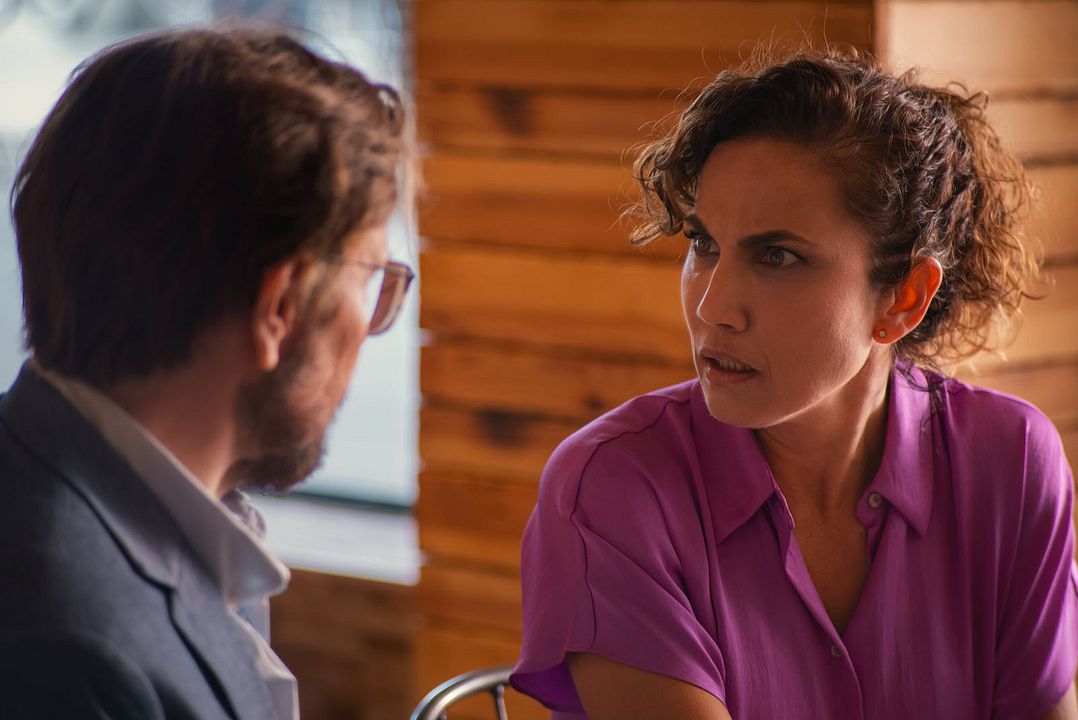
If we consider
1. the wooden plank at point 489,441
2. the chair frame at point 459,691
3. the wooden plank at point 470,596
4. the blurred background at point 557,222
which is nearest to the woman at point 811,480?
the chair frame at point 459,691

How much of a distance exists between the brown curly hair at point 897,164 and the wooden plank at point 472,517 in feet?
3.26

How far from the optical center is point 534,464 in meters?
2.56

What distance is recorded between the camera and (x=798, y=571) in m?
1.51

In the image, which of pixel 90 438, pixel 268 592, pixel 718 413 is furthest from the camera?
pixel 718 413

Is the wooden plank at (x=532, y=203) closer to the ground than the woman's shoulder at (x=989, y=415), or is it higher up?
higher up

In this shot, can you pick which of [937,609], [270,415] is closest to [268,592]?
[270,415]

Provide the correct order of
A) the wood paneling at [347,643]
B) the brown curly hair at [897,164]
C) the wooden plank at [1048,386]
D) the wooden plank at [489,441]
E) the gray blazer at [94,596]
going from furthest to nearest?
the wood paneling at [347,643] < the wooden plank at [489,441] < the wooden plank at [1048,386] < the brown curly hair at [897,164] < the gray blazer at [94,596]

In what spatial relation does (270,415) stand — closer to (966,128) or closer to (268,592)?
(268,592)

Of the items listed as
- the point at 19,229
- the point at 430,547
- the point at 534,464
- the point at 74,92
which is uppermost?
the point at 74,92

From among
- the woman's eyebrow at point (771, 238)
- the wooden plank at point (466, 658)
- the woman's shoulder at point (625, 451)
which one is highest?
the woman's eyebrow at point (771, 238)

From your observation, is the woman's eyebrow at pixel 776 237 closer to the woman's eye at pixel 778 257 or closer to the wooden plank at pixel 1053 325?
the woman's eye at pixel 778 257

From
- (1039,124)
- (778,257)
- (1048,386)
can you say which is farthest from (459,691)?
(1039,124)

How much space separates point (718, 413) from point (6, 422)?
0.80m

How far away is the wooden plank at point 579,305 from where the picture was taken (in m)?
2.38
